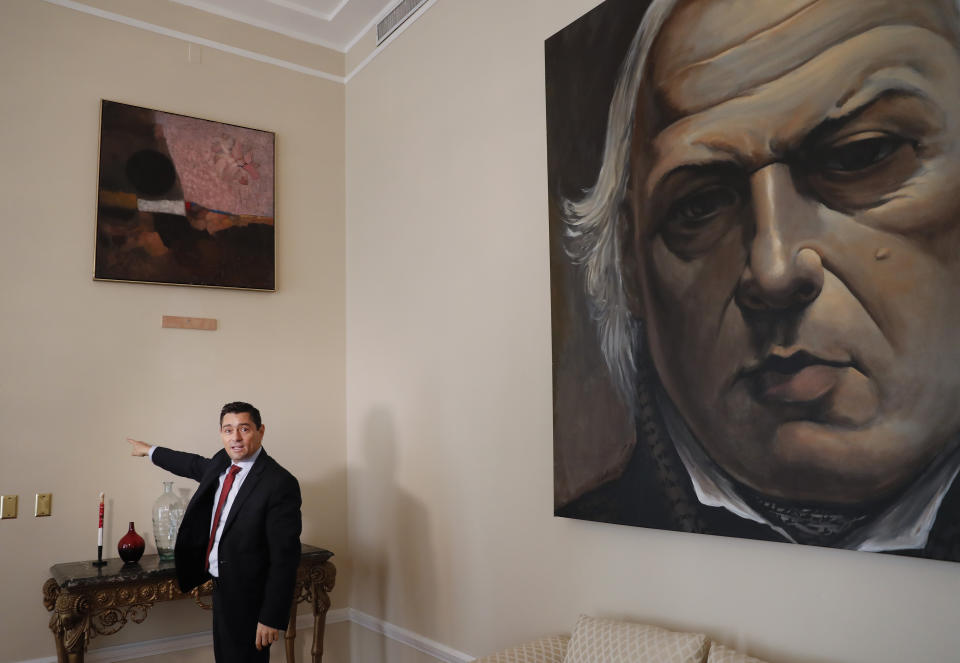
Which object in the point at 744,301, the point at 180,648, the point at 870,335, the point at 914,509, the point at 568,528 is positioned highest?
the point at 744,301

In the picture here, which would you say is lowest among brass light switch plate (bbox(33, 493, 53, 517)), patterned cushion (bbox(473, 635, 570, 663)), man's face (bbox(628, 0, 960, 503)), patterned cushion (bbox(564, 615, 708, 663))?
patterned cushion (bbox(473, 635, 570, 663))

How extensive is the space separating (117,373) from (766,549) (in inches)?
143

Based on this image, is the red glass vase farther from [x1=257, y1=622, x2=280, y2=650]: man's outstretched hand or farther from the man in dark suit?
[x1=257, y1=622, x2=280, y2=650]: man's outstretched hand

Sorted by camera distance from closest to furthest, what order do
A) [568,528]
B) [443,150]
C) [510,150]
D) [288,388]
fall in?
[568,528] < [510,150] < [443,150] < [288,388]

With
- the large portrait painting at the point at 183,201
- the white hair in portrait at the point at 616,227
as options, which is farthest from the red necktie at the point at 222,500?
the white hair in portrait at the point at 616,227

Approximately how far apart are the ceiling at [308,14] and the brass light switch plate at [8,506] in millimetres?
3157

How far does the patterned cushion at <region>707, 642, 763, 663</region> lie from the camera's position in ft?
7.25

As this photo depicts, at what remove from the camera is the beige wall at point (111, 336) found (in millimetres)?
4023

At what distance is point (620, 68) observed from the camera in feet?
9.68

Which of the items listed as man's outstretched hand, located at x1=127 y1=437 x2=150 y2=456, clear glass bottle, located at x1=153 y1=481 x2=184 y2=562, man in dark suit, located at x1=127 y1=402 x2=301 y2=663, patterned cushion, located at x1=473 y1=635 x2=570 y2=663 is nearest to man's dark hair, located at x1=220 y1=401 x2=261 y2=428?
man in dark suit, located at x1=127 y1=402 x2=301 y2=663

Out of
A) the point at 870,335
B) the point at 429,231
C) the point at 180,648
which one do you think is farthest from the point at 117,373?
the point at 870,335

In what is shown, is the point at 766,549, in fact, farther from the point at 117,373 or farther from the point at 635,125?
the point at 117,373

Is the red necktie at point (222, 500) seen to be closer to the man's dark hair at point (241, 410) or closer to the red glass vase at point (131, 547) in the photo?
the man's dark hair at point (241, 410)

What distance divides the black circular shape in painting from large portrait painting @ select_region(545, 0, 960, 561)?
2.64 metres
